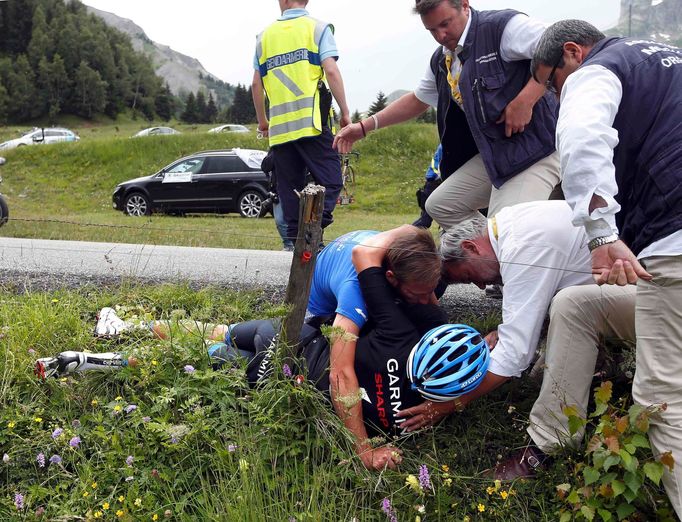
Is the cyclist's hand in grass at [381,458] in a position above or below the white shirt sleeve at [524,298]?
below

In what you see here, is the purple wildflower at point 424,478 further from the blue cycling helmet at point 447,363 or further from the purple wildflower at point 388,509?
the blue cycling helmet at point 447,363

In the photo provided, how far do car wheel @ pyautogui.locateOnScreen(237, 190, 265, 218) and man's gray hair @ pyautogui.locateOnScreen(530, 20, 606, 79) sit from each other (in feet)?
42.4

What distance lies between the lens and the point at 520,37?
3619 millimetres

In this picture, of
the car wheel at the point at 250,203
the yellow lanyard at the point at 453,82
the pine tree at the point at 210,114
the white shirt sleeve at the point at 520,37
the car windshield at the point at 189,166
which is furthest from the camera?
the pine tree at the point at 210,114

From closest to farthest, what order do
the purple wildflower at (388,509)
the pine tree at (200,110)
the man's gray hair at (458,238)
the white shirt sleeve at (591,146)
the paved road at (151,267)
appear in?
the white shirt sleeve at (591,146) < the purple wildflower at (388,509) < the man's gray hair at (458,238) < the paved road at (151,267) < the pine tree at (200,110)

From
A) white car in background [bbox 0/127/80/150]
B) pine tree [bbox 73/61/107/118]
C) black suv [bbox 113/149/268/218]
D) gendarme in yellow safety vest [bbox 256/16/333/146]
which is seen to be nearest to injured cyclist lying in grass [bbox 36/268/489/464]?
gendarme in yellow safety vest [bbox 256/16/333/146]

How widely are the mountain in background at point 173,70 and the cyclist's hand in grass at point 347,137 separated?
128392 millimetres

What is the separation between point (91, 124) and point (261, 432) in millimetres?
82116

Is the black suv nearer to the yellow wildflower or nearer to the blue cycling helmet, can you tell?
the blue cycling helmet

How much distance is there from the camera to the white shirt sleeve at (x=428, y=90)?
427 centimetres

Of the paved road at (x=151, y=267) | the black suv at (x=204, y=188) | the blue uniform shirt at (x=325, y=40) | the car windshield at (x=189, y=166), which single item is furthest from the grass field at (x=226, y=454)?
the car windshield at (x=189, y=166)

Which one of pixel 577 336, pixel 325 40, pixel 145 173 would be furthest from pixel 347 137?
pixel 145 173

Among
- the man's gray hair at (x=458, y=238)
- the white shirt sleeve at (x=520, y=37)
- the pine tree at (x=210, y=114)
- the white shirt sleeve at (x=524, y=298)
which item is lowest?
the white shirt sleeve at (x=524, y=298)

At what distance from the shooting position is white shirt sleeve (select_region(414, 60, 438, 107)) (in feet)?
14.0
